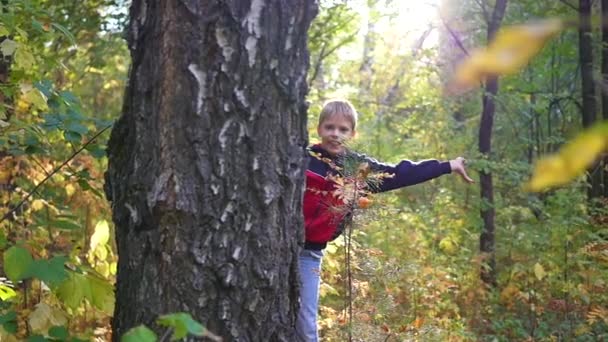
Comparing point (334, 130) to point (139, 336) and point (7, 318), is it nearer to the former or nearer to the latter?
point (7, 318)

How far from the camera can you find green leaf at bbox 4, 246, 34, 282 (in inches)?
76.0

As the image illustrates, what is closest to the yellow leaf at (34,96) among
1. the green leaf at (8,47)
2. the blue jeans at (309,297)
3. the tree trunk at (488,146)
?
the green leaf at (8,47)

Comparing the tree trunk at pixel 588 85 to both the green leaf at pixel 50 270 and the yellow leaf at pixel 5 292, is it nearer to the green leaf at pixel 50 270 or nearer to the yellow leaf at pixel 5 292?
the yellow leaf at pixel 5 292

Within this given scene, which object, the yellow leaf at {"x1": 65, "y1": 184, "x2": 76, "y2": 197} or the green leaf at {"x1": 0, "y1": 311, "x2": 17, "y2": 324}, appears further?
the yellow leaf at {"x1": 65, "y1": 184, "x2": 76, "y2": 197}

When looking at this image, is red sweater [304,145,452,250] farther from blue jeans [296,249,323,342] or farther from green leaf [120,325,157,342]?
green leaf [120,325,157,342]

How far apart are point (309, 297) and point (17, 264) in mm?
1476

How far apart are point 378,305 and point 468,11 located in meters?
6.60

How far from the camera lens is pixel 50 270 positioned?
1.96 metres

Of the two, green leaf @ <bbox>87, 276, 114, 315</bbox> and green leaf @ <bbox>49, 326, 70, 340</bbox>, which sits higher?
green leaf @ <bbox>87, 276, 114, 315</bbox>

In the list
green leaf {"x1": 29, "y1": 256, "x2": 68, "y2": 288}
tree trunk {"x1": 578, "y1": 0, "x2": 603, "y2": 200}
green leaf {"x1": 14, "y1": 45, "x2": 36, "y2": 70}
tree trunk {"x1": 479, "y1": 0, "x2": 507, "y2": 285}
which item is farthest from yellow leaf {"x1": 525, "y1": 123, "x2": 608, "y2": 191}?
tree trunk {"x1": 479, "y1": 0, "x2": 507, "y2": 285}

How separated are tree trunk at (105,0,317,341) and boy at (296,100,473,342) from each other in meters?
0.87

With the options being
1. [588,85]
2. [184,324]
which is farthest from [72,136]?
[588,85]

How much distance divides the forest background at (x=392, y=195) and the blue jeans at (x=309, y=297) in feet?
0.56

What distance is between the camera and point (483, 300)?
6.91 meters
